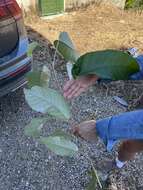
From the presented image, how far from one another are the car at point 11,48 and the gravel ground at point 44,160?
1.13 feet

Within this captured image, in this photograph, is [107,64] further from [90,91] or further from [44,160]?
[90,91]

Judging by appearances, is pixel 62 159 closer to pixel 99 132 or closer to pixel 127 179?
pixel 127 179

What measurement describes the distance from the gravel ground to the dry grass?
1266mm

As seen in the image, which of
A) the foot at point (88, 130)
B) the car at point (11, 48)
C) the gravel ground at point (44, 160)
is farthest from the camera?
the car at point (11, 48)

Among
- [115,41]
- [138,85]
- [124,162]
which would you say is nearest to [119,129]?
[124,162]

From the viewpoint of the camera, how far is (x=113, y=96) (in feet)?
12.7

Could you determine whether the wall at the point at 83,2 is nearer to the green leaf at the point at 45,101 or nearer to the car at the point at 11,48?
the car at the point at 11,48

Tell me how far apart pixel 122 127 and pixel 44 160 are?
52.6 inches

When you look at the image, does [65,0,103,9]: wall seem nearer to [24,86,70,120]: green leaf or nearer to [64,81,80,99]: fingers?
[64,81,80,99]: fingers

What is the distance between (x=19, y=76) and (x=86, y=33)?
6.67 feet

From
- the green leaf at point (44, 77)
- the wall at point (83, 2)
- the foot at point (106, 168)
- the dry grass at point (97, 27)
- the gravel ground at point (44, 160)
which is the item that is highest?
the green leaf at point (44, 77)

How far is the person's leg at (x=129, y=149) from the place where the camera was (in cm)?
261

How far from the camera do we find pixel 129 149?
269 centimetres

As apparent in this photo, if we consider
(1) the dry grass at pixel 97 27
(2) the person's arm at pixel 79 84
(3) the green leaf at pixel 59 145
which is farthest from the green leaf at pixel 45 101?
(1) the dry grass at pixel 97 27
